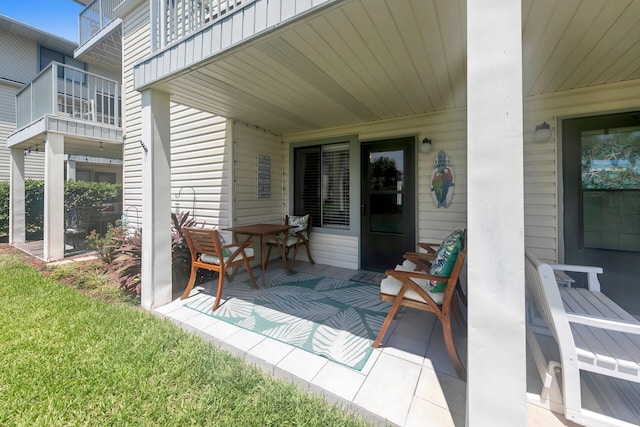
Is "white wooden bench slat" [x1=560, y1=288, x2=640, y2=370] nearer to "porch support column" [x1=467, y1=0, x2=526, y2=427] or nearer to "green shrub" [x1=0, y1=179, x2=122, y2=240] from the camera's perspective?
"porch support column" [x1=467, y1=0, x2=526, y2=427]

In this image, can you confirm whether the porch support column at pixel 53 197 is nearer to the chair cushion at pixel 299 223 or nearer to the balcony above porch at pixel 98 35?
the balcony above porch at pixel 98 35

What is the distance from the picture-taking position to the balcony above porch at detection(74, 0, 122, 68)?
283 inches

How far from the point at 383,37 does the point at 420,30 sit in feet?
0.93

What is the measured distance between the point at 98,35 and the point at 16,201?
4902mm

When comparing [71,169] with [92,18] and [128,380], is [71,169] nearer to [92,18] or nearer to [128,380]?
[92,18]

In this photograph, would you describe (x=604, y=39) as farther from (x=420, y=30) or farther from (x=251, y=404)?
(x=251, y=404)

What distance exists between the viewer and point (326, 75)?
2809mm

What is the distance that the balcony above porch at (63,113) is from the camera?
5.42 meters

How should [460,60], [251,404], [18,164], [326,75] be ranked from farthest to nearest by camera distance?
[18,164]
[326,75]
[460,60]
[251,404]

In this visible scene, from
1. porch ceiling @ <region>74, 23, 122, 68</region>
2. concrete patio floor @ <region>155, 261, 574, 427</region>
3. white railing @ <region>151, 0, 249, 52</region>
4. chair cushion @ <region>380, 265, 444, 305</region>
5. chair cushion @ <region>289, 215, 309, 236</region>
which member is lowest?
concrete patio floor @ <region>155, 261, 574, 427</region>

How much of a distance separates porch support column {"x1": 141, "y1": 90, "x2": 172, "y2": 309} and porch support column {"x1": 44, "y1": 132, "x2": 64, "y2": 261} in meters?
3.94

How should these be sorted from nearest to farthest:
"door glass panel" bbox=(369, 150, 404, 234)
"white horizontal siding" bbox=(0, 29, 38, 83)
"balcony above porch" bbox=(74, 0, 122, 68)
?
"door glass panel" bbox=(369, 150, 404, 234) < "balcony above porch" bbox=(74, 0, 122, 68) < "white horizontal siding" bbox=(0, 29, 38, 83)

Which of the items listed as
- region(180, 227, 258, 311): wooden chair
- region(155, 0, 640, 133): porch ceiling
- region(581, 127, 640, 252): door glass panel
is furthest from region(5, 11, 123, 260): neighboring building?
region(581, 127, 640, 252): door glass panel

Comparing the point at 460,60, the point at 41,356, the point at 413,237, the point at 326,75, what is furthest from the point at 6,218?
the point at 460,60
